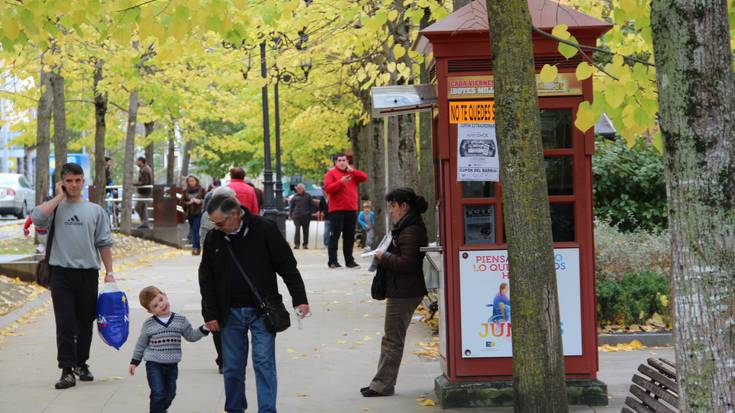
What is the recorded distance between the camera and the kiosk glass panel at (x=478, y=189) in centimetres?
855

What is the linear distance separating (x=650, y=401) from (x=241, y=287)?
2892 mm

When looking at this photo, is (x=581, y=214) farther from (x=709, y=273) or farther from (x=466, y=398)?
(x=709, y=273)

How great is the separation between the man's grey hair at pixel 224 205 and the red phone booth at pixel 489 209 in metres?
1.62

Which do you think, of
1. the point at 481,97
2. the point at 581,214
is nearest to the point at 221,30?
the point at 481,97

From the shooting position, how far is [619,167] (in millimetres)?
16859

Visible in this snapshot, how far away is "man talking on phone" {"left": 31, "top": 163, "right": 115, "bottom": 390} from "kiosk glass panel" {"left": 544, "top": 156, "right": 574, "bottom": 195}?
392 centimetres

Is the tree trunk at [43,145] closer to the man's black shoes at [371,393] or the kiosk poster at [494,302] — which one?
the man's black shoes at [371,393]

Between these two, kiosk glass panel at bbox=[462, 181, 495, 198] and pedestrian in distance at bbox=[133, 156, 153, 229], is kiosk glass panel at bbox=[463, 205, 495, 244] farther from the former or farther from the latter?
pedestrian in distance at bbox=[133, 156, 153, 229]

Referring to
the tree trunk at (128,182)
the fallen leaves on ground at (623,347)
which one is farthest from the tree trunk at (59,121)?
the fallen leaves on ground at (623,347)

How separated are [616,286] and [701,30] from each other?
819 centimetres

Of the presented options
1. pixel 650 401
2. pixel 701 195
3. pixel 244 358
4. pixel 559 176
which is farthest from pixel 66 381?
pixel 701 195

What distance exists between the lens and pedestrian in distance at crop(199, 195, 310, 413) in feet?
25.4

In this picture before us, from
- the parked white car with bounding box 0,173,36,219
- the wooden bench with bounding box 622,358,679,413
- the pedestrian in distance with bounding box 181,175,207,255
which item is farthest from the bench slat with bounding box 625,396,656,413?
the parked white car with bounding box 0,173,36,219

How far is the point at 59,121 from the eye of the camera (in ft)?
75.9
